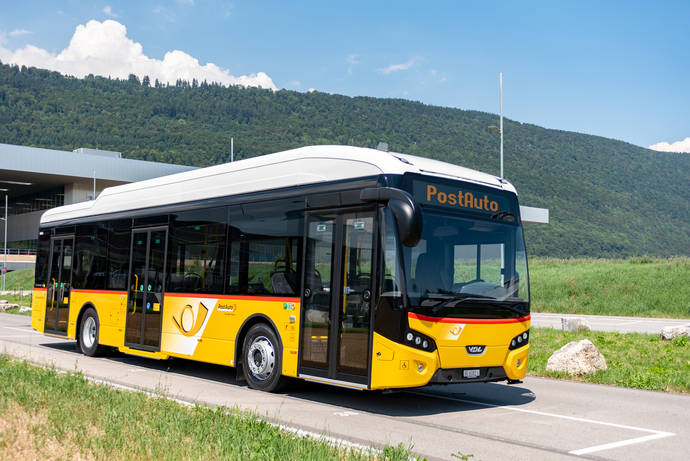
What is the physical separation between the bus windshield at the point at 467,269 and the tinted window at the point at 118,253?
7721mm

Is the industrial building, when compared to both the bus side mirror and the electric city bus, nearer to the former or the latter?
the electric city bus

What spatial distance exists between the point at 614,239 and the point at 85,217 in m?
115

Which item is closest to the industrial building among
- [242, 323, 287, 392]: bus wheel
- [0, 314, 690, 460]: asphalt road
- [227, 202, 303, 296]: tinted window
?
[0, 314, 690, 460]: asphalt road

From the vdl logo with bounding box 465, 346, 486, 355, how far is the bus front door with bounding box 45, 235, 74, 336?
36.4 feet

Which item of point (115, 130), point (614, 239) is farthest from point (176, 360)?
point (614, 239)

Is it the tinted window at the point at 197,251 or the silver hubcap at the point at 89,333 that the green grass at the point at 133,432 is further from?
the silver hubcap at the point at 89,333

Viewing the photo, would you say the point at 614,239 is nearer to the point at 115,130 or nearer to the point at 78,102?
the point at 115,130

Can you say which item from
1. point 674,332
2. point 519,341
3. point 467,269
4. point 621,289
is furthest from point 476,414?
point 621,289

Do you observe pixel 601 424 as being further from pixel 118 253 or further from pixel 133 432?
pixel 118 253

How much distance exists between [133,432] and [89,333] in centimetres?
998

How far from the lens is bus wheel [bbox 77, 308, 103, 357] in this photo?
51.1ft

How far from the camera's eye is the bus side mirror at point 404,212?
8.09 meters

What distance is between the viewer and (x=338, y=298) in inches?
368

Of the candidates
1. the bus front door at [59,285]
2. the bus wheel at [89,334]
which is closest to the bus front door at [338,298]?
the bus wheel at [89,334]
